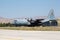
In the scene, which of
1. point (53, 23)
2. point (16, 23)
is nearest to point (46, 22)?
point (53, 23)

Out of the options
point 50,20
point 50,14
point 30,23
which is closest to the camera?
point 30,23

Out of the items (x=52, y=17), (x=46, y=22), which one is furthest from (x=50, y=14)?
→ (x=46, y=22)

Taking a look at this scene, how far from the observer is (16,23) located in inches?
3051

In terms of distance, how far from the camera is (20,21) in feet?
259

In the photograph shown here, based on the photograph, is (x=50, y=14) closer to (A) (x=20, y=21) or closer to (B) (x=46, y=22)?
(B) (x=46, y=22)

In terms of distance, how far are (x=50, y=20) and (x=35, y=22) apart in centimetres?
944

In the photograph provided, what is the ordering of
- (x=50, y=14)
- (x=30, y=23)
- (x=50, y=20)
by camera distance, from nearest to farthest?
1. (x=30, y=23)
2. (x=50, y=20)
3. (x=50, y=14)

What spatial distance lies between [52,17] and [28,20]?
13.3m

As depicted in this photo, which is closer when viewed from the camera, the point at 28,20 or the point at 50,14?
the point at 28,20

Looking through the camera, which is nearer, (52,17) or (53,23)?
(53,23)

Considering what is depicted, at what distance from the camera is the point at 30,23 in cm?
7638

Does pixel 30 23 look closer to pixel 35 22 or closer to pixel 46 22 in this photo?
pixel 35 22

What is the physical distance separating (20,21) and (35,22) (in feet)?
21.9

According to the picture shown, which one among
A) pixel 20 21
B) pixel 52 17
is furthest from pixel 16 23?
pixel 52 17
